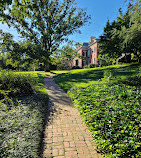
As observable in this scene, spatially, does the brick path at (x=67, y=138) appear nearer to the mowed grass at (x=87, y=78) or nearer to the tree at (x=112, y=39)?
the mowed grass at (x=87, y=78)

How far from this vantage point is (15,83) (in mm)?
6609

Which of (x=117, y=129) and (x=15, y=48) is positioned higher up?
(x=15, y=48)

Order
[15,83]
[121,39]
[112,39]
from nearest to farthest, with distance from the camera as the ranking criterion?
[15,83] < [121,39] < [112,39]

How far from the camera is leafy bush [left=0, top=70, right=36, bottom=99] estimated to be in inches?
250

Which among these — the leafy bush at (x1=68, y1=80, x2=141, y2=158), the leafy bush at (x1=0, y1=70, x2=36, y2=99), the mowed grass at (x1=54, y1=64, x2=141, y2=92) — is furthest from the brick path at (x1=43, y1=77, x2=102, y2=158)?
the mowed grass at (x1=54, y1=64, x2=141, y2=92)

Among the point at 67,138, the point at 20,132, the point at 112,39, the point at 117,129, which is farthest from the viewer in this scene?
the point at 112,39

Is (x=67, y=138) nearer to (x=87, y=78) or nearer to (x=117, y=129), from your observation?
(x=117, y=129)

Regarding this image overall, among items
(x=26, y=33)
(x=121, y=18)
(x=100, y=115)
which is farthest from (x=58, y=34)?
(x=100, y=115)

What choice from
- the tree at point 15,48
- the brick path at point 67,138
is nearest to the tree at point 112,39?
the tree at point 15,48

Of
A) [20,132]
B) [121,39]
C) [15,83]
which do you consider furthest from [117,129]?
[121,39]

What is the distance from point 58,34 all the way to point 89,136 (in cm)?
→ 1877

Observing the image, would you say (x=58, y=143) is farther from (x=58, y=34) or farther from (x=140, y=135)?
(x=58, y=34)

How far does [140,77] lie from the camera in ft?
27.0

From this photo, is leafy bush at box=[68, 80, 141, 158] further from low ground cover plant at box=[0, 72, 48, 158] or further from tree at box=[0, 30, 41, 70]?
tree at box=[0, 30, 41, 70]
